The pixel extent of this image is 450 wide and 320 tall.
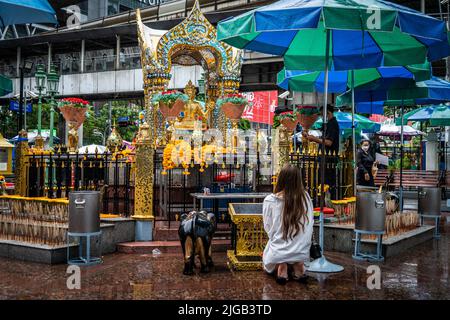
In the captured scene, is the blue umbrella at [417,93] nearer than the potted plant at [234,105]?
Yes

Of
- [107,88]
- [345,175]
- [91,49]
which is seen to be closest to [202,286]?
[345,175]

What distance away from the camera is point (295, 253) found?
6723 millimetres

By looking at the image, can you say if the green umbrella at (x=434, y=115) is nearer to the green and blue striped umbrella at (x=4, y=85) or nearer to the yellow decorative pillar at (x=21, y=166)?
the yellow decorative pillar at (x=21, y=166)

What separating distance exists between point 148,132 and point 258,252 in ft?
11.2

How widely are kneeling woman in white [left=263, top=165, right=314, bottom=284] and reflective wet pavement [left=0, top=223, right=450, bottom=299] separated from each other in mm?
294

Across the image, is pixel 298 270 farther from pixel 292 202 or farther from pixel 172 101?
pixel 172 101

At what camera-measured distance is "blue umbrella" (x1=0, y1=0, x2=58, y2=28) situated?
332 inches

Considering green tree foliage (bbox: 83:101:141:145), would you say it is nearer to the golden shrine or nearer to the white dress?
the golden shrine

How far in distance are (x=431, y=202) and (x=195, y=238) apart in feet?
21.9

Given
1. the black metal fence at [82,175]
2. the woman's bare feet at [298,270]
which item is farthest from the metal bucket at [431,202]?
the black metal fence at [82,175]

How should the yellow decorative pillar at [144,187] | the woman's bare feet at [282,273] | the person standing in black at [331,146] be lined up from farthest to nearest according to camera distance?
1. the person standing in black at [331,146]
2. the yellow decorative pillar at [144,187]
3. the woman's bare feet at [282,273]

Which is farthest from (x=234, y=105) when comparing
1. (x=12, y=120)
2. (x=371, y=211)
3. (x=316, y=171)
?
(x=12, y=120)

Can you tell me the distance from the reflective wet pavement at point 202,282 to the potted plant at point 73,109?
5335 mm

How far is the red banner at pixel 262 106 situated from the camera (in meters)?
36.6
